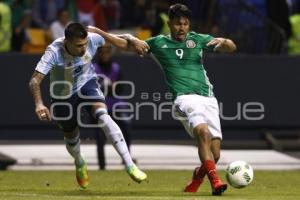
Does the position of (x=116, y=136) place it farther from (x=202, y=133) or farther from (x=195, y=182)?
(x=195, y=182)

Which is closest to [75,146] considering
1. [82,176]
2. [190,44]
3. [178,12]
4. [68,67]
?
[82,176]

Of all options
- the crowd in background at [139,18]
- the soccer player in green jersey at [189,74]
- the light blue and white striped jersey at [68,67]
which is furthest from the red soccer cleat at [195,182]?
the crowd in background at [139,18]

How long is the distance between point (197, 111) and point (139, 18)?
38.6 feet

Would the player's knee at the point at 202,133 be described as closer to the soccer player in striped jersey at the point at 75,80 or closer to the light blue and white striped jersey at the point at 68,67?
the soccer player in striped jersey at the point at 75,80

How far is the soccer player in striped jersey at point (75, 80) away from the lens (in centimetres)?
1544

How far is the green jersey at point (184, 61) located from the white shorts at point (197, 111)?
13 cm

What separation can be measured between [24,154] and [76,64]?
8.61m

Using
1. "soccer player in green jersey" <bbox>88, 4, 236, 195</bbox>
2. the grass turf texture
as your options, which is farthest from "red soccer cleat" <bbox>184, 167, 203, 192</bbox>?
the grass turf texture

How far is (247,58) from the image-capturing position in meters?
25.9

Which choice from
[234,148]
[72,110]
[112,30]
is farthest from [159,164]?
[72,110]

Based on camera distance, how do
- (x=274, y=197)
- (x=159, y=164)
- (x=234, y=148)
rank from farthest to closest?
(x=234, y=148) < (x=159, y=164) < (x=274, y=197)

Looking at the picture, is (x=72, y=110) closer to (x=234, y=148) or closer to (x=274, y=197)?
(x=274, y=197)

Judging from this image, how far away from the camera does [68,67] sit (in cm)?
1600

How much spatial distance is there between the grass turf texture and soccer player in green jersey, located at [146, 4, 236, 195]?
0.69 meters
